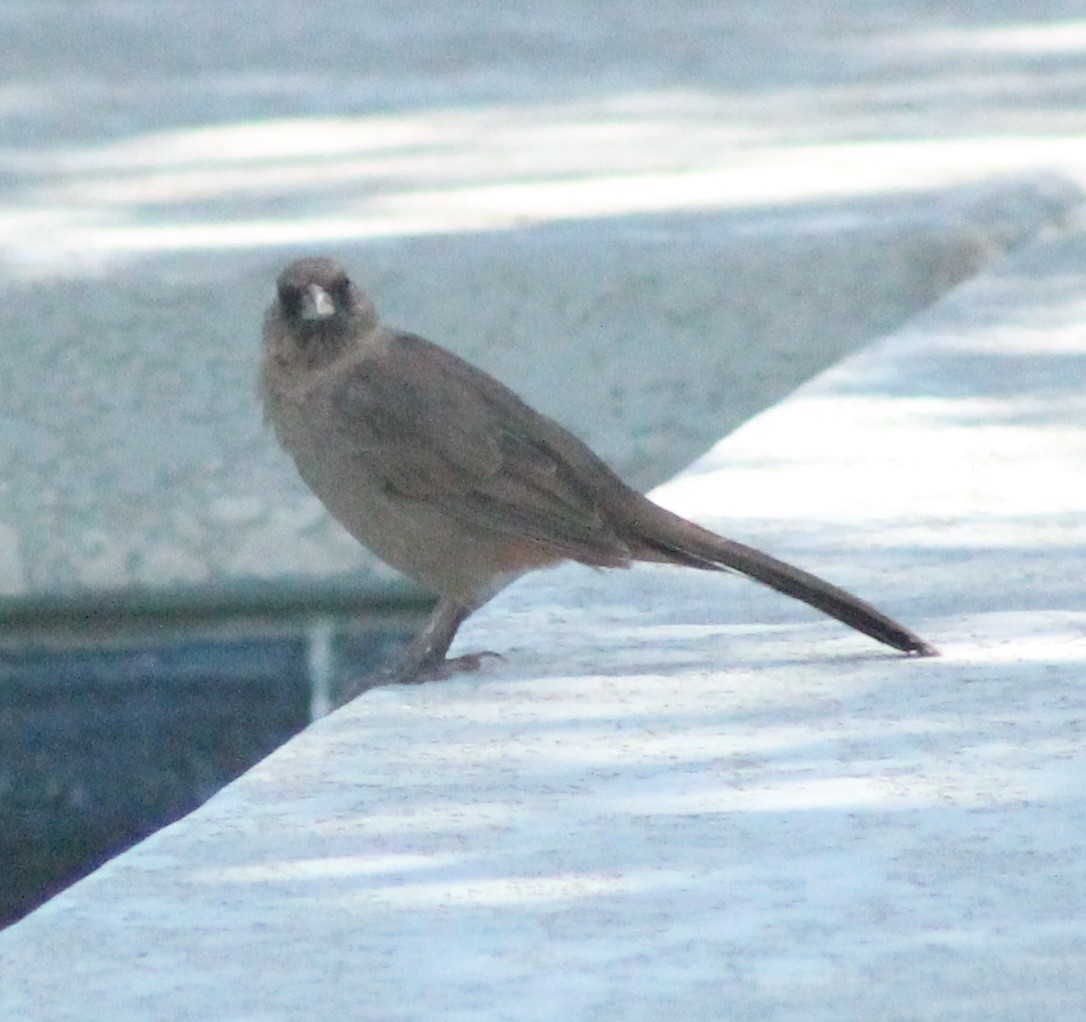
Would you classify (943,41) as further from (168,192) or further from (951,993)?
(951,993)

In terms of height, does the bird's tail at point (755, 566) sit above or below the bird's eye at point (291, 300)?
below

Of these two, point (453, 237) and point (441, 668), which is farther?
point (453, 237)

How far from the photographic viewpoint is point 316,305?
14.7 feet

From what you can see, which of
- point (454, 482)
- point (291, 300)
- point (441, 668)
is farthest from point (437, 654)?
point (291, 300)

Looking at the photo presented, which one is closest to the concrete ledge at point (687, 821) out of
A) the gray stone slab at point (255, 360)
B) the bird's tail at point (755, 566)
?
the bird's tail at point (755, 566)

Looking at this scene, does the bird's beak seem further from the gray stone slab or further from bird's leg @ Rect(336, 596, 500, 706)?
the gray stone slab

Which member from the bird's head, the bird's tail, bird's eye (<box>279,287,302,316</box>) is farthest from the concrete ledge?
bird's eye (<box>279,287,302,316</box>)

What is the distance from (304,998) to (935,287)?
3.93 meters

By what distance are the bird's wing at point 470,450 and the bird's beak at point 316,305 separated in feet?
0.56

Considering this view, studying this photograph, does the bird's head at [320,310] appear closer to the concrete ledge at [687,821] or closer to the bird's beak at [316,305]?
the bird's beak at [316,305]

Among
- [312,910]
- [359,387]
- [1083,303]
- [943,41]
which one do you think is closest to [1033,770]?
[312,910]

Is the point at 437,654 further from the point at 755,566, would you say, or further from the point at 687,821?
the point at 687,821

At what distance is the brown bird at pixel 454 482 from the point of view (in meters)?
4.00

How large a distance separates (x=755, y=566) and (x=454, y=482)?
60cm
